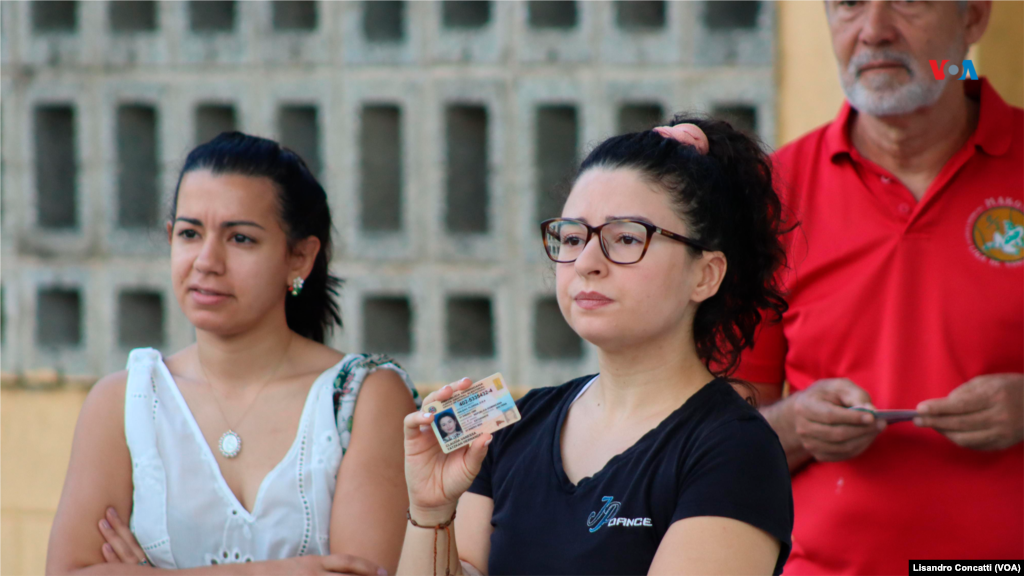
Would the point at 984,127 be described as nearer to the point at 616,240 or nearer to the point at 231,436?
the point at 616,240

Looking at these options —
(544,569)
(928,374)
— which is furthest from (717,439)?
(928,374)

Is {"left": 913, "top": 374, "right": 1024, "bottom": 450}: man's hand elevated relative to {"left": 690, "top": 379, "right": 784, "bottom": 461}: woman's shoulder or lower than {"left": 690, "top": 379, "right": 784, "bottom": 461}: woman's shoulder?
lower

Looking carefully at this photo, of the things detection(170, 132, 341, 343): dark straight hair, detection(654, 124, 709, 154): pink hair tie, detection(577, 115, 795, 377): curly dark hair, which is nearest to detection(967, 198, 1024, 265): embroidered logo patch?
detection(577, 115, 795, 377): curly dark hair

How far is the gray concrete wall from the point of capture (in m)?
3.39

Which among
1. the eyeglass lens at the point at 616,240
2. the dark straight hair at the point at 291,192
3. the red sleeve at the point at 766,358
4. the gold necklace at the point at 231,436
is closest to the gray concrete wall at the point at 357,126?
the dark straight hair at the point at 291,192

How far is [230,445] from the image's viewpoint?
2.28 meters

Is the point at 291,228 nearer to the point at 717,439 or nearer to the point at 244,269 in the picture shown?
the point at 244,269

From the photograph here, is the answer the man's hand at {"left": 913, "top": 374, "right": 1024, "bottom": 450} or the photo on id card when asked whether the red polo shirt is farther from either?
the photo on id card

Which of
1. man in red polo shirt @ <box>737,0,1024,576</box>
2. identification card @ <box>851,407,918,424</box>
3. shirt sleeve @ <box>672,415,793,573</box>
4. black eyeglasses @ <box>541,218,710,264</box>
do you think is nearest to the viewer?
shirt sleeve @ <box>672,415,793,573</box>

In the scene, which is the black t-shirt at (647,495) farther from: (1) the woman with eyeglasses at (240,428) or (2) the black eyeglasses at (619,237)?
(1) the woman with eyeglasses at (240,428)

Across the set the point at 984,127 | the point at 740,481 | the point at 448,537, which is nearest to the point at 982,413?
the point at 984,127

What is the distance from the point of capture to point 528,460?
1749 millimetres

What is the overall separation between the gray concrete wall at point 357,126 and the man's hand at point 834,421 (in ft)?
4.23

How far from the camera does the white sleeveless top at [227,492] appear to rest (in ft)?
7.21
